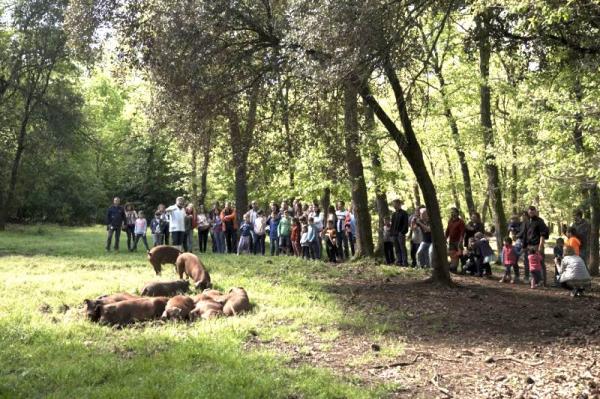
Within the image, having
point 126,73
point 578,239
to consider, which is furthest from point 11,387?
point 578,239

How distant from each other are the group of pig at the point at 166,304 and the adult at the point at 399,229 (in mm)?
6132

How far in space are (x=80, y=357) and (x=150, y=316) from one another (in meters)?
1.93

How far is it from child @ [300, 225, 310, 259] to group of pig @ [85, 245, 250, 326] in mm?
6494

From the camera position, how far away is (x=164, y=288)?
31.4ft

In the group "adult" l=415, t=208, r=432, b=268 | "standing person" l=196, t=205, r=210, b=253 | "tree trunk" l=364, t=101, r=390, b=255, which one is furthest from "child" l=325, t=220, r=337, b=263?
"standing person" l=196, t=205, r=210, b=253

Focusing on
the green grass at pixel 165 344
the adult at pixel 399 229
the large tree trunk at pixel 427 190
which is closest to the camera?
the green grass at pixel 165 344

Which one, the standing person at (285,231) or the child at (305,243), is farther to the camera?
the standing person at (285,231)

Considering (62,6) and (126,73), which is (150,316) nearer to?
(126,73)

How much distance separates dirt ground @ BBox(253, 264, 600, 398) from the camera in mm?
5824

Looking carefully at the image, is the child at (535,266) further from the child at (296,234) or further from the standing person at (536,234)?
the child at (296,234)

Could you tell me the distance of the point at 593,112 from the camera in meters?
12.6

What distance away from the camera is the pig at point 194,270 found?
33.9 ft

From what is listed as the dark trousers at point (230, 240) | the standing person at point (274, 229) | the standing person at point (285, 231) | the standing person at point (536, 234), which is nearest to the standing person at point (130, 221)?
the dark trousers at point (230, 240)

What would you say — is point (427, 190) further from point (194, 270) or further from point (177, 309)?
point (177, 309)
